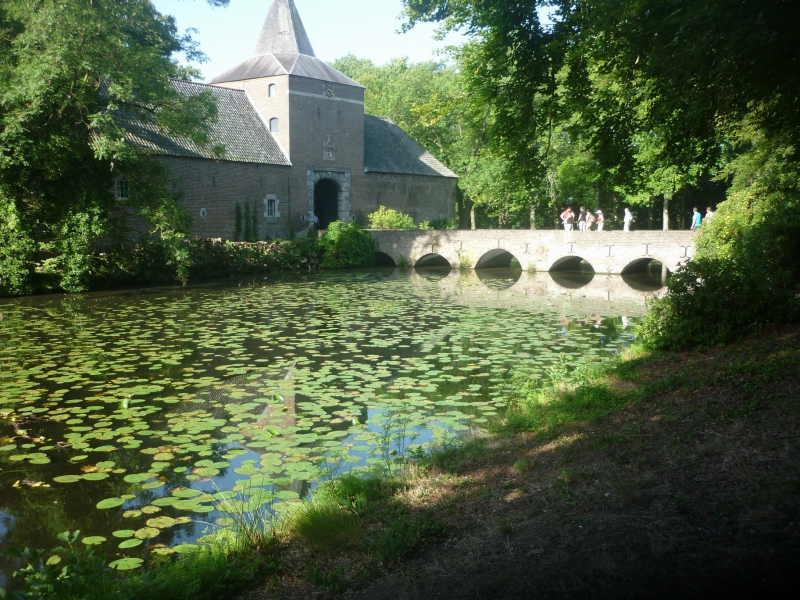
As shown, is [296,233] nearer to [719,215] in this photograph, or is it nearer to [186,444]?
[719,215]

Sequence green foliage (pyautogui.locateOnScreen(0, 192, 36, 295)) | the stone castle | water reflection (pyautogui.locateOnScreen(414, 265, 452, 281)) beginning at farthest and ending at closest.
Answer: the stone castle
water reflection (pyautogui.locateOnScreen(414, 265, 452, 281))
green foliage (pyautogui.locateOnScreen(0, 192, 36, 295))

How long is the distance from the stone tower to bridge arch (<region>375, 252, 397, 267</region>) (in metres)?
3.77

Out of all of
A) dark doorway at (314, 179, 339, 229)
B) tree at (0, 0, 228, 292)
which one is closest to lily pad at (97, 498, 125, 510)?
tree at (0, 0, 228, 292)

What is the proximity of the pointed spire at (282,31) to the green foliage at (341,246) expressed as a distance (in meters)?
10.0

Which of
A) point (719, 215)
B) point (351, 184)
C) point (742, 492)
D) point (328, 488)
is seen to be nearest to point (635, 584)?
point (742, 492)

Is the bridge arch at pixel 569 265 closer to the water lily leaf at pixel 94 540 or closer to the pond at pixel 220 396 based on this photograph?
the pond at pixel 220 396

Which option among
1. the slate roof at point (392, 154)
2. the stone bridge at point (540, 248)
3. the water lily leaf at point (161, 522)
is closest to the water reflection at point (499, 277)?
the stone bridge at point (540, 248)

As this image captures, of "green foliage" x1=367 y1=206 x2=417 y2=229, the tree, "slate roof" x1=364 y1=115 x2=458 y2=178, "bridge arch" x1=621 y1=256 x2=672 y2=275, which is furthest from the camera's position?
"slate roof" x1=364 y1=115 x2=458 y2=178

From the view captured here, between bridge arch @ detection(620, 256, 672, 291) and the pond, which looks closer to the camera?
the pond

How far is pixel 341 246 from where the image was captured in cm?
3150

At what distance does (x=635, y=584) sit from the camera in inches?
129

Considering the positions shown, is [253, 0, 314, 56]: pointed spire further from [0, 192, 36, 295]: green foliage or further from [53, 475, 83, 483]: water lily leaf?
[53, 475, 83, 483]: water lily leaf

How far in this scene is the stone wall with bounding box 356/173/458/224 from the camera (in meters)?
38.9

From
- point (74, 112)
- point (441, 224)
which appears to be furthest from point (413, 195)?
point (74, 112)
